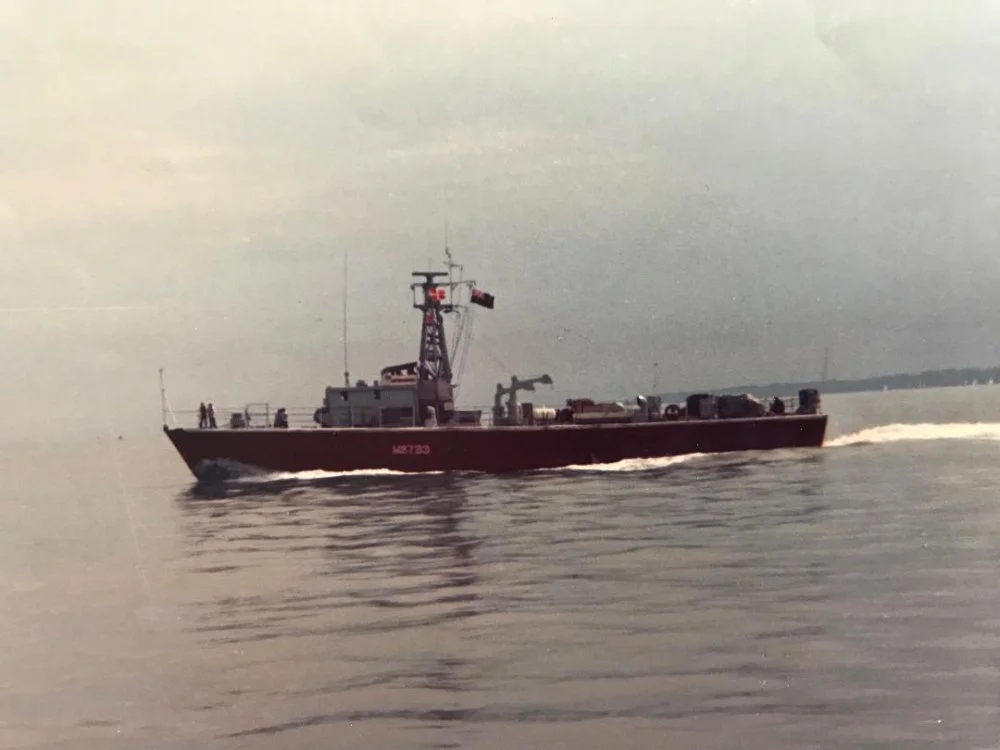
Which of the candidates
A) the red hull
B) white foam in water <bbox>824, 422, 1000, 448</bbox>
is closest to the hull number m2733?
the red hull

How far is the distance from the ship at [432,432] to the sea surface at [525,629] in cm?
1470

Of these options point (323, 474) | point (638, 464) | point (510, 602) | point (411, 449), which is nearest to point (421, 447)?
point (411, 449)

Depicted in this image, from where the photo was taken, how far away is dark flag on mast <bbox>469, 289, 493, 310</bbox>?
55.1 metres

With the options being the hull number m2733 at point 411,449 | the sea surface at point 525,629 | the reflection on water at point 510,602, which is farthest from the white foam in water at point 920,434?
the sea surface at point 525,629

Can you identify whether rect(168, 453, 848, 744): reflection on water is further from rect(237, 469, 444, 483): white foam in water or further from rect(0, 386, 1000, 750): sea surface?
rect(237, 469, 444, 483): white foam in water

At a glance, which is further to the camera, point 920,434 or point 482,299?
point 920,434

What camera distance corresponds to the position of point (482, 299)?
5516cm

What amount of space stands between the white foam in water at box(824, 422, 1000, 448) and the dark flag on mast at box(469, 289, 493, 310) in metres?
24.6

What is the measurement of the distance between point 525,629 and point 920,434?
69.0 m

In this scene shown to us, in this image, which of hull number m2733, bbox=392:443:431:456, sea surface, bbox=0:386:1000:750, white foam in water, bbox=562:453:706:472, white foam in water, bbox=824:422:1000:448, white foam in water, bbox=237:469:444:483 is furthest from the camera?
white foam in water, bbox=824:422:1000:448

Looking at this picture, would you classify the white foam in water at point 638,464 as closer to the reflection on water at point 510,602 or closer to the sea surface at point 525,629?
the reflection on water at point 510,602

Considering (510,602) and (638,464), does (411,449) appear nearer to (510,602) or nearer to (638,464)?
(638,464)

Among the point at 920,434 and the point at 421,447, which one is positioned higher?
the point at 421,447

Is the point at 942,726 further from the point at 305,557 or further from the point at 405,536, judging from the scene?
the point at 405,536
